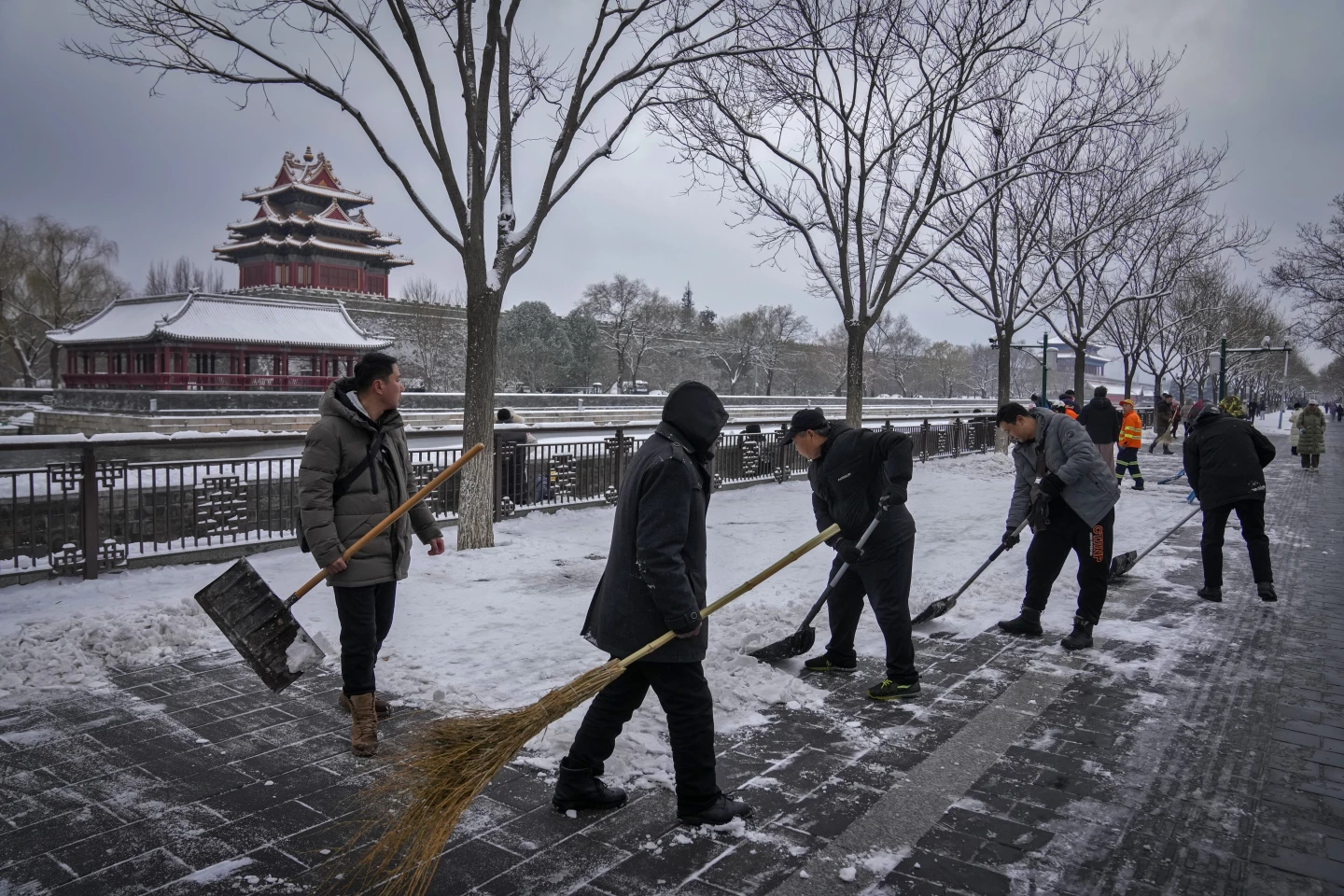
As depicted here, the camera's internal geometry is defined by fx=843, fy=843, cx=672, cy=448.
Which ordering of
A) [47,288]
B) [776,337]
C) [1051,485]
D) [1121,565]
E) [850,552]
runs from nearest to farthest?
1. [850,552]
2. [1051,485]
3. [1121,565]
4. [47,288]
5. [776,337]

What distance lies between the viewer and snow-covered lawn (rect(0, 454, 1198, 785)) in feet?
15.3

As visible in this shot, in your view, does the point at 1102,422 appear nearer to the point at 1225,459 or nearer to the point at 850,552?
the point at 1225,459

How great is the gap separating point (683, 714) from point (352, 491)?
1.93m

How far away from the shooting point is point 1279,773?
12.5ft

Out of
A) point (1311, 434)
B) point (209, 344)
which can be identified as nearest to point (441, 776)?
point (1311, 434)

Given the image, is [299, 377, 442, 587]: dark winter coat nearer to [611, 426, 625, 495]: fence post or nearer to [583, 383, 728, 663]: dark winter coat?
[583, 383, 728, 663]: dark winter coat

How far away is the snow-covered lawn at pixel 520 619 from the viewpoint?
4652 millimetres

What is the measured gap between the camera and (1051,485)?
5711 mm

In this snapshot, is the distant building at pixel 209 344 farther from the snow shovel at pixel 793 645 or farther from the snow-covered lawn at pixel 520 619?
the snow shovel at pixel 793 645

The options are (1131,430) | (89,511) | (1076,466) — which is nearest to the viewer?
(1076,466)

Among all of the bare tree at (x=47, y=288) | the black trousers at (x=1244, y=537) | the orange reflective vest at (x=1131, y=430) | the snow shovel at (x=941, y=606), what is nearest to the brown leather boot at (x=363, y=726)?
the snow shovel at (x=941, y=606)

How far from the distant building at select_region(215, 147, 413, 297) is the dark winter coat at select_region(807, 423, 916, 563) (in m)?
56.9

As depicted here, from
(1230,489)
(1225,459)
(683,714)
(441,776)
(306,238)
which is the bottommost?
(441,776)

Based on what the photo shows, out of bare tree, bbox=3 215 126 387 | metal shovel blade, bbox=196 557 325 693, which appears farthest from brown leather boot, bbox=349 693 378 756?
bare tree, bbox=3 215 126 387
